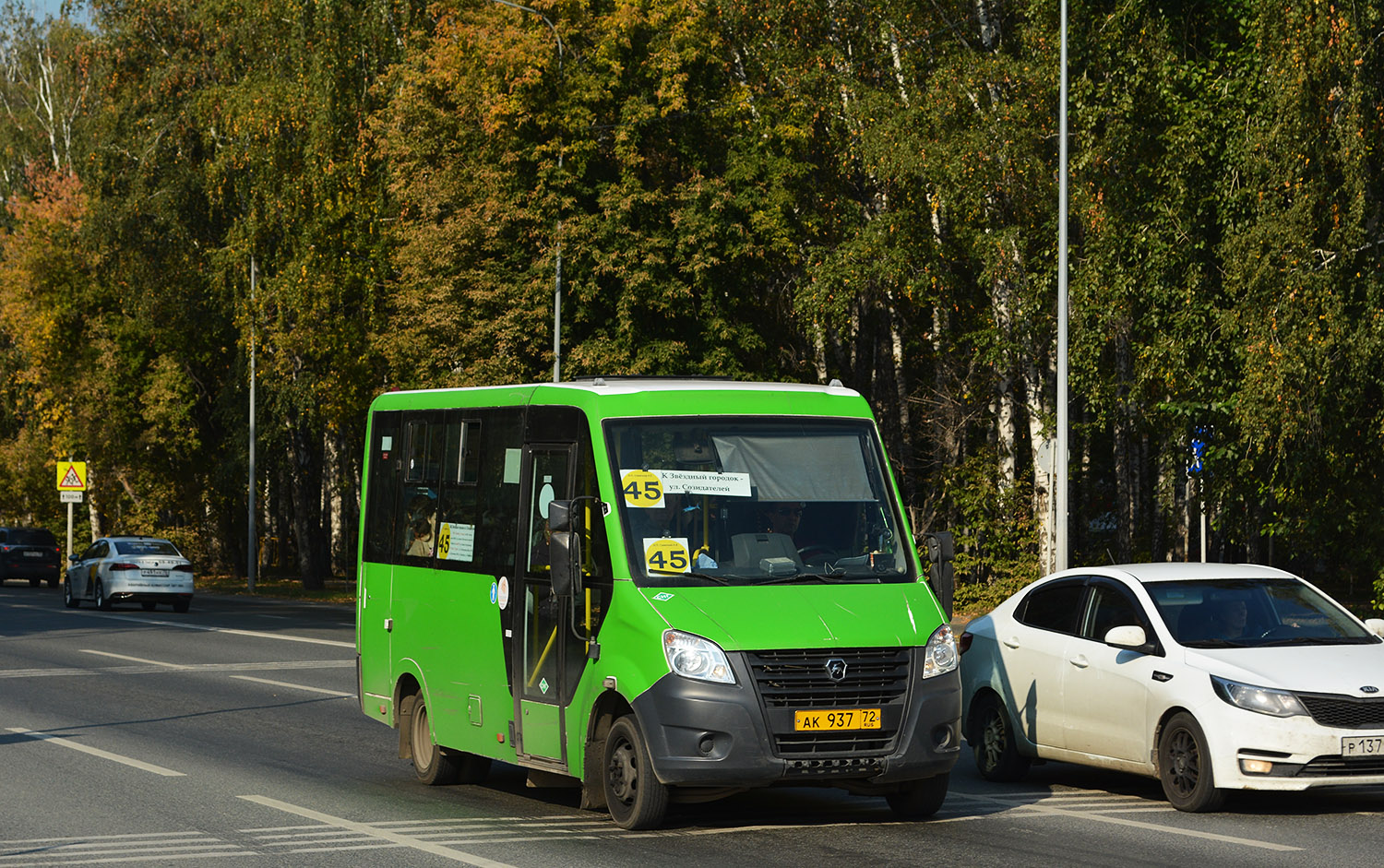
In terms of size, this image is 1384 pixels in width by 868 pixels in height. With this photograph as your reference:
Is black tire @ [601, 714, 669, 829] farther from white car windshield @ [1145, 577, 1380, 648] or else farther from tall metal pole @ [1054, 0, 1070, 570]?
tall metal pole @ [1054, 0, 1070, 570]

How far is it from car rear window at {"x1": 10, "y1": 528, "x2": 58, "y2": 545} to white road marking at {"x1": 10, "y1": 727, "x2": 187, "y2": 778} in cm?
4406

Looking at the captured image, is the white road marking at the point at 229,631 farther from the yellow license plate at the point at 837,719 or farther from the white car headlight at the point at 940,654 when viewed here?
the yellow license plate at the point at 837,719

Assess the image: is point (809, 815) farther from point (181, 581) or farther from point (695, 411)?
point (181, 581)

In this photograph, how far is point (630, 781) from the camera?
10.2 meters

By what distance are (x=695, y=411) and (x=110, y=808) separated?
4.35 metres

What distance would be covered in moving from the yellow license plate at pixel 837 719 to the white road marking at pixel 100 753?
17.2 ft

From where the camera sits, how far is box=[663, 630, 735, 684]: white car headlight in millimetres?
9711

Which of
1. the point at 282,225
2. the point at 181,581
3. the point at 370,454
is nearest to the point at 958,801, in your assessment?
the point at 370,454

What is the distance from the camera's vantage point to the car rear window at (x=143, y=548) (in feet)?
123

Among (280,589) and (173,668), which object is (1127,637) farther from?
(280,589)

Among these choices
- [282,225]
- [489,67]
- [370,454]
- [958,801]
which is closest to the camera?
[958,801]

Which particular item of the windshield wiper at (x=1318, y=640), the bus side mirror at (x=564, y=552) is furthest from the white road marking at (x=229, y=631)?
the windshield wiper at (x=1318, y=640)

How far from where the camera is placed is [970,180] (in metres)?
30.0

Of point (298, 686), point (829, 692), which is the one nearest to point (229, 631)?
point (298, 686)
